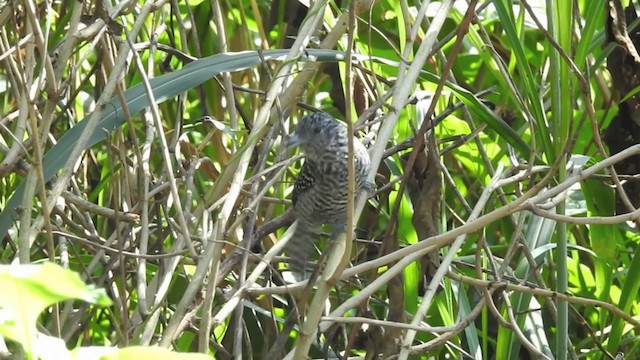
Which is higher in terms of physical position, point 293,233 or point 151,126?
point 151,126

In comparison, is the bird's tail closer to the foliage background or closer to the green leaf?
the foliage background

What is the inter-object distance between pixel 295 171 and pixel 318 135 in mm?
512

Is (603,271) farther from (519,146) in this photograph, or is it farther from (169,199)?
(169,199)

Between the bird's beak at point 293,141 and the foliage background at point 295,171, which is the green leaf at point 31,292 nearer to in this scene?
the foliage background at point 295,171

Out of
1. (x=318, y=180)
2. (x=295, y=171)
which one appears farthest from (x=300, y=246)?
(x=295, y=171)

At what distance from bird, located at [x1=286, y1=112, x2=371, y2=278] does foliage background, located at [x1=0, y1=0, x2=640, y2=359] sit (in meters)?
0.07

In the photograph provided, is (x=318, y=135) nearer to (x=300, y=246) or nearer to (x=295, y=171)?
(x=300, y=246)

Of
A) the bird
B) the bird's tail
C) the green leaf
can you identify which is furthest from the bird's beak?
the green leaf

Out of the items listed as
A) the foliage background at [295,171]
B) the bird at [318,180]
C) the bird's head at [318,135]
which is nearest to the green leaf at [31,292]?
the foliage background at [295,171]

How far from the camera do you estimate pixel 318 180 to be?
240 cm

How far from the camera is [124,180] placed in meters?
2.07

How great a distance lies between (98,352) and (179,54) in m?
1.55

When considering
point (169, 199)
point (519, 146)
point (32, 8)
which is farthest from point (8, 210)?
point (519, 146)

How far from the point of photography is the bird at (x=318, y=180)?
223 cm
